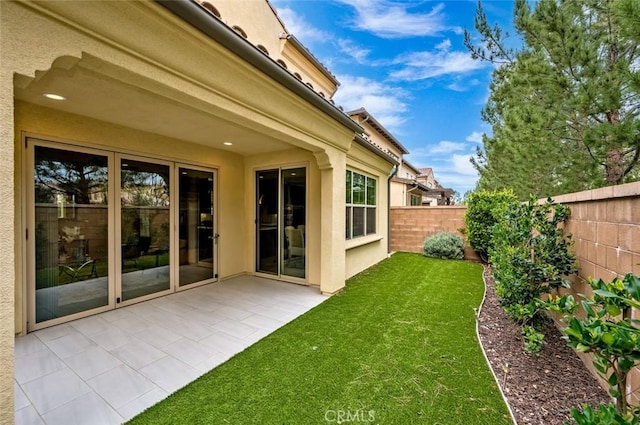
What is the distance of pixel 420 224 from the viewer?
12.0 m

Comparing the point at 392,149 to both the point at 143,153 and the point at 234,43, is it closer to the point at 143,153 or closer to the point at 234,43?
the point at 143,153

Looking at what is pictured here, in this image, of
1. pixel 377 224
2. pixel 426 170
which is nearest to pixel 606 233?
pixel 377 224

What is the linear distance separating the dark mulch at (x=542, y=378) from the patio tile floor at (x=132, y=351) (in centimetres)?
316

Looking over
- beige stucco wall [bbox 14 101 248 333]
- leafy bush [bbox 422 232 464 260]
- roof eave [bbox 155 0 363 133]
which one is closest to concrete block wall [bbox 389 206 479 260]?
leafy bush [bbox 422 232 464 260]

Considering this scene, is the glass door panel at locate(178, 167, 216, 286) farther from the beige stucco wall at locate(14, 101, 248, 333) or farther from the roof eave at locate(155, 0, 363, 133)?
the roof eave at locate(155, 0, 363, 133)

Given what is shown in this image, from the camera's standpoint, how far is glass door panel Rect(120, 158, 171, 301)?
215 inches

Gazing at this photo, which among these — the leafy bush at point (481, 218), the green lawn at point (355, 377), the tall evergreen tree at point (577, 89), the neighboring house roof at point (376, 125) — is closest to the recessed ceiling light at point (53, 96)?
the green lawn at point (355, 377)

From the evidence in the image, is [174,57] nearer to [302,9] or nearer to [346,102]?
[302,9]

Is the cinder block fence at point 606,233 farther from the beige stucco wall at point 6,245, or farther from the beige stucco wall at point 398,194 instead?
the beige stucco wall at point 398,194

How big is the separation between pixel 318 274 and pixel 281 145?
329cm

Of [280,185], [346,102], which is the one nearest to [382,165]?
[280,185]

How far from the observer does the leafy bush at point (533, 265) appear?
3725 millimetres

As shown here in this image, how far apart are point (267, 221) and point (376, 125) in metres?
13.5

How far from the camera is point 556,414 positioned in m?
2.62
